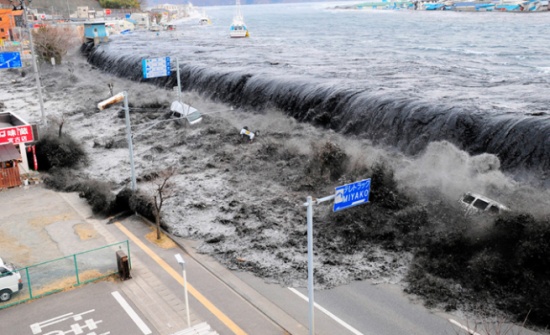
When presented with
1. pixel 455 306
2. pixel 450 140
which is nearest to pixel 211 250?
pixel 455 306

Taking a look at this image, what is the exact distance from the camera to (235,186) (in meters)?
33.0

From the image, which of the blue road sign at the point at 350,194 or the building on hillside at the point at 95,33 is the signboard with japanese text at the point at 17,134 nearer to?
the blue road sign at the point at 350,194

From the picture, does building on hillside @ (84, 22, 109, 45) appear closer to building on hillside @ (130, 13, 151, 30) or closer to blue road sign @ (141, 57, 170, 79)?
building on hillside @ (130, 13, 151, 30)

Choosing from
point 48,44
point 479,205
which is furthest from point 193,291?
point 48,44

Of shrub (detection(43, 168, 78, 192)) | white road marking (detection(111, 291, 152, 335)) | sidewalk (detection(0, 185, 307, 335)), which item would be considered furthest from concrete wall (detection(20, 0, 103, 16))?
white road marking (detection(111, 291, 152, 335))

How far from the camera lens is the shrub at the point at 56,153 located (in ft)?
119

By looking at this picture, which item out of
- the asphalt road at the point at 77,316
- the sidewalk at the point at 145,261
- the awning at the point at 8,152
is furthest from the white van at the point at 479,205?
the awning at the point at 8,152

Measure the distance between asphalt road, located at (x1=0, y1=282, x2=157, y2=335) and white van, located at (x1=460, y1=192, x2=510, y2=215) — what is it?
1578cm

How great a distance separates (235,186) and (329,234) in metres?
9.51

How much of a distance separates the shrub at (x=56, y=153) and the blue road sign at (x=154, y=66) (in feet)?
25.6

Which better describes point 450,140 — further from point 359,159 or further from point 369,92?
point 369,92

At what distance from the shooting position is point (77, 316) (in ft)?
59.7

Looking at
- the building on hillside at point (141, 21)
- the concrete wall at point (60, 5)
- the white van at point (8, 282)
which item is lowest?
the white van at point (8, 282)

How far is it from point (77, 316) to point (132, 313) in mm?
1928
